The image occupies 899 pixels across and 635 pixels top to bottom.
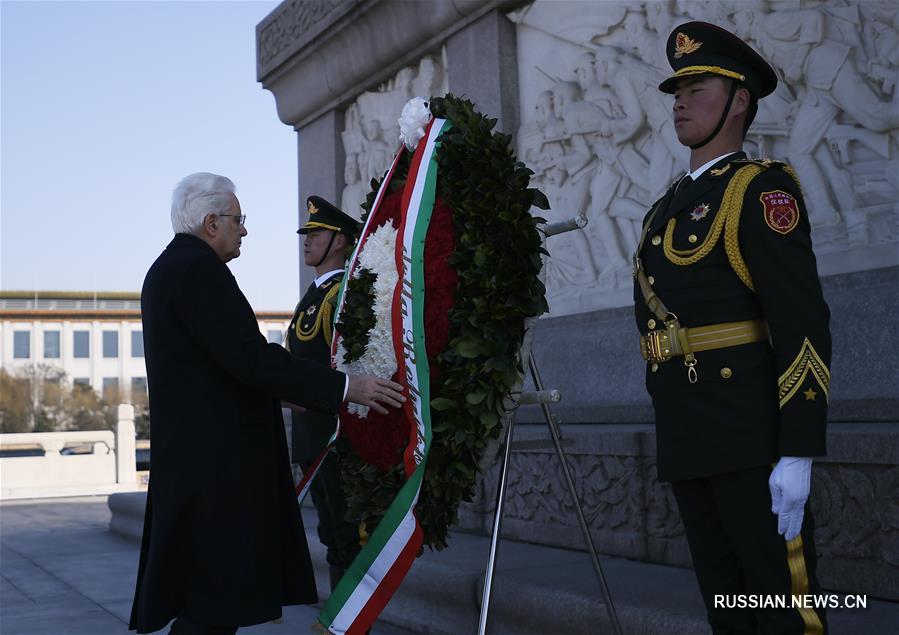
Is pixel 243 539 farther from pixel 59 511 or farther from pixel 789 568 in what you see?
pixel 59 511

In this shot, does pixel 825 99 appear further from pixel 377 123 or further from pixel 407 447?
pixel 377 123

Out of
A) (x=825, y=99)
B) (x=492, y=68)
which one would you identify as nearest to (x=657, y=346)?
(x=825, y=99)

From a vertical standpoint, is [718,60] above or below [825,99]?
below

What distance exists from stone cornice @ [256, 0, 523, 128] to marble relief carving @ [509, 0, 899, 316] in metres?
0.65

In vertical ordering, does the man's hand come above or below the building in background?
below

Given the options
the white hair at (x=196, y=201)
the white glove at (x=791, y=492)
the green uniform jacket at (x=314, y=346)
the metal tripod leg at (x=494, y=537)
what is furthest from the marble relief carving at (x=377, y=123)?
the white glove at (x=791, y=492)

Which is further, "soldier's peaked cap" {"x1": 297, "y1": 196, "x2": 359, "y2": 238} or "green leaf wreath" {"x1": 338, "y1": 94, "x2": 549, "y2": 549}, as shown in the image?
"soldier's peaked cap" {"x1": 297, "y1": 196, "x2": 359, "y2": 238}

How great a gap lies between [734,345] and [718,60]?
72 cm

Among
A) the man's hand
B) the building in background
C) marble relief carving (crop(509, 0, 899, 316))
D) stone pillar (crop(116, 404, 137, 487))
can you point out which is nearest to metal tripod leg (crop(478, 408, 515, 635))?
the man's hand

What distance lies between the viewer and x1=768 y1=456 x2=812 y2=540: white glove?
205 cm

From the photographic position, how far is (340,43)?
7.34m

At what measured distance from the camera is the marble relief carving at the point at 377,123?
6492mm

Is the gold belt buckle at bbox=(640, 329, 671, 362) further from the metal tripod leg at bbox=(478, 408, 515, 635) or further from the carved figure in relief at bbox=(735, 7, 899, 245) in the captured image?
the carved figure in relief at bbox=(735, 7, 899, 245)

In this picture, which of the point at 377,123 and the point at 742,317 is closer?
the point at 742,317
